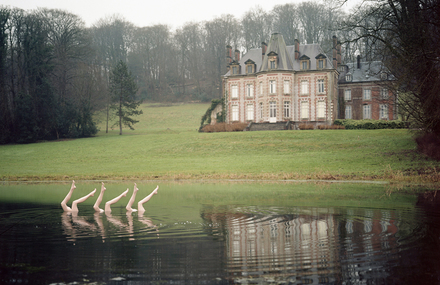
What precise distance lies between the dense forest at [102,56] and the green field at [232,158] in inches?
246

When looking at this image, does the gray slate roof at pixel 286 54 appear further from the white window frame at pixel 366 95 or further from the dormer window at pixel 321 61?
the white window frame at pixel 366 95

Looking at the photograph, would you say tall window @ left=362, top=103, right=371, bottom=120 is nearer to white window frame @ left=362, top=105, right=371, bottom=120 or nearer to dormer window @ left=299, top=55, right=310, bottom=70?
white window frame @ left=362, top=105, right=371, bottom=120

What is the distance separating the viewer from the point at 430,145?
22.4 metres

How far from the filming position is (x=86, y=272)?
532 centimetres

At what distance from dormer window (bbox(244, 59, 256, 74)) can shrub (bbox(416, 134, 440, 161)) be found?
102ft

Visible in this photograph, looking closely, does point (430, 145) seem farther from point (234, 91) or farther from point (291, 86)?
point (234, 91)

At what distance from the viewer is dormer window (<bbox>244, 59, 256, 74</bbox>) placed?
52.5m

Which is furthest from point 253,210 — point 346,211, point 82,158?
point 82,158

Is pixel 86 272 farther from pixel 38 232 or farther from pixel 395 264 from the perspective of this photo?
pixel 395 264

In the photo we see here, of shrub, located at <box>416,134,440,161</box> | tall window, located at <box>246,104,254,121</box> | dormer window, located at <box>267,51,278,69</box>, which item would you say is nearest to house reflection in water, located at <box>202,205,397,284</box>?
shrub, located at <box>416,134,440,161</box>

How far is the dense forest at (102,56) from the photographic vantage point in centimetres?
4644

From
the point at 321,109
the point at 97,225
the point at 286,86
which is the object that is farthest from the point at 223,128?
the point at 97,225

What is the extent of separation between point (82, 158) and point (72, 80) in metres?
25.6

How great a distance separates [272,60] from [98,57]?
3769 cm
